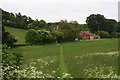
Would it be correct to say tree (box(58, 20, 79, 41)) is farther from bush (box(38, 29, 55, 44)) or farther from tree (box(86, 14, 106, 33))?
tree (box(86, 14, 106, 33))

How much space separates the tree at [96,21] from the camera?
429ft

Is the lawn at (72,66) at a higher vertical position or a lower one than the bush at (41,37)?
lower

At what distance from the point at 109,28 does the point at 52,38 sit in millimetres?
62213

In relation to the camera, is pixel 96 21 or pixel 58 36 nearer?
pixel 58 36

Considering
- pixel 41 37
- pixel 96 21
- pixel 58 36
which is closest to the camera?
pixel 41 37

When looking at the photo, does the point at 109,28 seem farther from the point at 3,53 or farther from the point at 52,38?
the point at 3,53

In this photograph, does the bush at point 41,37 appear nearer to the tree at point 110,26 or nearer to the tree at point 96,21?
the tree at point 96,21

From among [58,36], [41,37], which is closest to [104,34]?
[58,36]

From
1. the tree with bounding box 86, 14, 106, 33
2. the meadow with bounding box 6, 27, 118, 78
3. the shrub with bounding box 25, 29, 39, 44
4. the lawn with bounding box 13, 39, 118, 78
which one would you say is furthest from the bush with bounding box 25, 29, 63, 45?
the tree with bounding box 86, 14, 106, 33

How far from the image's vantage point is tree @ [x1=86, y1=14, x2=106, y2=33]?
13062 centimetres

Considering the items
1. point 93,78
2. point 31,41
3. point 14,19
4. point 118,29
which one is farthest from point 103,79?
point 118,29

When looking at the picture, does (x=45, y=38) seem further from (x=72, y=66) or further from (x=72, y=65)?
(x=72, y=66)

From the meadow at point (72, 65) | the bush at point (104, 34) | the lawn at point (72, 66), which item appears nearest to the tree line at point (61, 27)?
the bush at point (104, 34)

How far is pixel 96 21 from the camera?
428ft
